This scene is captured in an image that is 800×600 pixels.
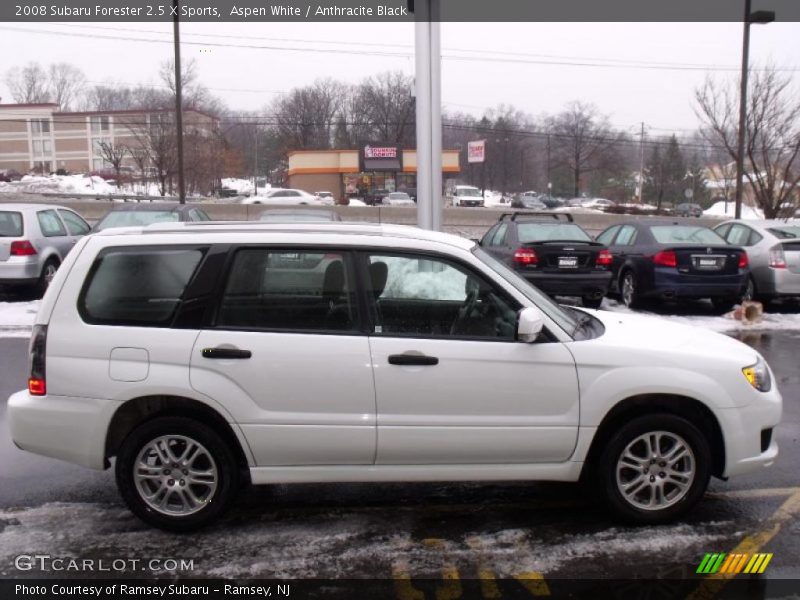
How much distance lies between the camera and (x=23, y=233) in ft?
39.6

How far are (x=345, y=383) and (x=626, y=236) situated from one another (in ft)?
33.8

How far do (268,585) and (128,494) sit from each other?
106 centimetres

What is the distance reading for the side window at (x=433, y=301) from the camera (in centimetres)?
397

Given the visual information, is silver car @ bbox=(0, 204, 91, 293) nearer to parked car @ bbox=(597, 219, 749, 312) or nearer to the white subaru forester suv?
the white subaru forester suv

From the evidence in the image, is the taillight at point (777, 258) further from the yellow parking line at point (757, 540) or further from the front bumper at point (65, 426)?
the front bumper at point (65, 426)

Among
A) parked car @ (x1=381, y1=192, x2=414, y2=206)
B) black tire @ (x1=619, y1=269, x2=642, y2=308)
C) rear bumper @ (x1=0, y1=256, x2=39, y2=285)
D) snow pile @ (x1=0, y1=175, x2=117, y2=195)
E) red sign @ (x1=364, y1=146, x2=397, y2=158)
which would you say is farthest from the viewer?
red sign @ (x1=364, y1=146, x2=397, y2=158)

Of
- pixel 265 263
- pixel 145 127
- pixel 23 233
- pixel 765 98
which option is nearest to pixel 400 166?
pixel 145 127

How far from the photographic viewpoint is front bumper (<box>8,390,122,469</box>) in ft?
12.7

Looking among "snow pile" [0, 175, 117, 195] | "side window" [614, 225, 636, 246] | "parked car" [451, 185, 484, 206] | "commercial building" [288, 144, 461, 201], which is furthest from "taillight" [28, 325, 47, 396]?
"commercial building" [288, 144, 461, 201]

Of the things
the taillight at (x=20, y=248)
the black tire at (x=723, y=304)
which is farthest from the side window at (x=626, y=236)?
the taillight at (x=20, y=248)

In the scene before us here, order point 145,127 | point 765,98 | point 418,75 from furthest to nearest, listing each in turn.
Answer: point 145,127, point 765,98, point 418,75

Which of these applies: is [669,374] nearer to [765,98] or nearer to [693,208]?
[765,98]

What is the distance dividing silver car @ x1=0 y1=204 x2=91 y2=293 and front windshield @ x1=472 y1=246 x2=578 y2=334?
33.5ft

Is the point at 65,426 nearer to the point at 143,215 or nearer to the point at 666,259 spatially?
the point at 666,259
